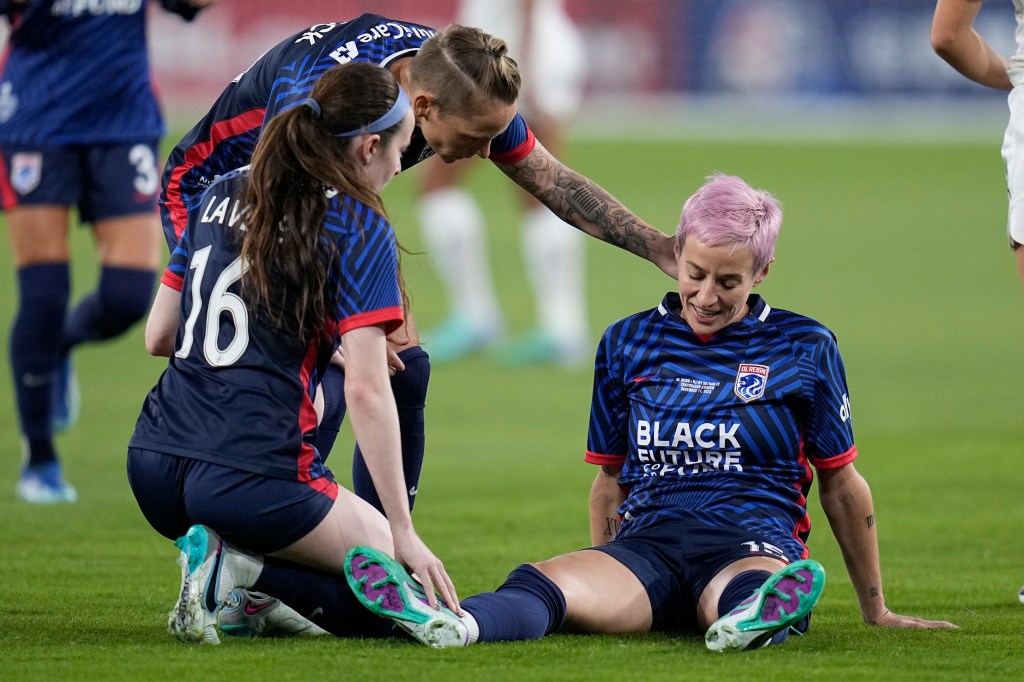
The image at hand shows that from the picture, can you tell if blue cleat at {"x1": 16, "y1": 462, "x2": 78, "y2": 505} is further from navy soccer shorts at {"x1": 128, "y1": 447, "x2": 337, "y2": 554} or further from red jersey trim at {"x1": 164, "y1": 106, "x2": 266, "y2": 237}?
navy soccer shorts at {"x1": 128, "y1": 447, "x2": 337, "y2": 554}

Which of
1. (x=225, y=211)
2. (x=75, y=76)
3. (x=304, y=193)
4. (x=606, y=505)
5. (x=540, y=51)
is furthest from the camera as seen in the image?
(x=540, y=51)

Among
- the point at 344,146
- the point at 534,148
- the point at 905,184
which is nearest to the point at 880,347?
the point at 534,148

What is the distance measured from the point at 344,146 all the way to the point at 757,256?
3.34 ft

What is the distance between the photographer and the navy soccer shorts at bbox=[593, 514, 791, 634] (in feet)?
12.4

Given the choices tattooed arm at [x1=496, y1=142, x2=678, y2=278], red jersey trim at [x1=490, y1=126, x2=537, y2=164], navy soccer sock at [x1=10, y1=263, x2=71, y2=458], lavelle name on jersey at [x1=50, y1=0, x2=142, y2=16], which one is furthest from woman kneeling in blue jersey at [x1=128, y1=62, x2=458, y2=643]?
lavelle name on jersey at [x1=50, y1=0, x2=142, y2=16]

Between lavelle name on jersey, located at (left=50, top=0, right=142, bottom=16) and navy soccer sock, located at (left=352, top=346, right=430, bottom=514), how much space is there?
279 cm

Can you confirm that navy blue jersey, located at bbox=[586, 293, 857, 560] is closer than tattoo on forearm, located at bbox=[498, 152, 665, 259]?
Yes

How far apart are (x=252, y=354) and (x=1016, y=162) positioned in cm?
208

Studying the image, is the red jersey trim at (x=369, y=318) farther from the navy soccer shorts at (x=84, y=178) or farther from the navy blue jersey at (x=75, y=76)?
the navy blue jersey at (x=75, y=76)

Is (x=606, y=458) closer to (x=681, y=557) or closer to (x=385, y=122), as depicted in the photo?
(x=681, y=557)

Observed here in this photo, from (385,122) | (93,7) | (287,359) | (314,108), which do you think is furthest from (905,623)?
(93,7)

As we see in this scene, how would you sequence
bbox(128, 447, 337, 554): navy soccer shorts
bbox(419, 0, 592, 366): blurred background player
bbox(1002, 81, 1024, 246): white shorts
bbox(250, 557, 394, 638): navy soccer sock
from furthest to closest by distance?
bbox(419, 0, 592, 366): blurred background player
bbox(1002, 81, 1024, 246): white shorts
bbox(250, 557, 394, 638): navy soccer sock
bbox(128, 447, 337, 554): navy soccer shorts

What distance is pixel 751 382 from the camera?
3910 millimetres

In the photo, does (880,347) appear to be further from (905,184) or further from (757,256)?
(905,184)
